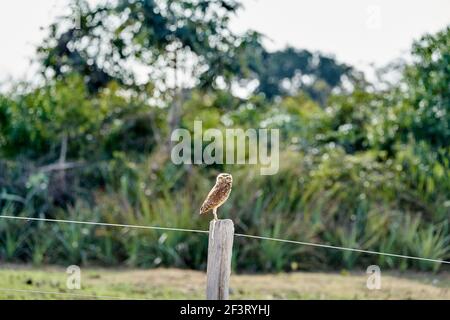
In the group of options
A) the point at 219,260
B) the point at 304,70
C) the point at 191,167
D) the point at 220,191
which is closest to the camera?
the point at 219,260

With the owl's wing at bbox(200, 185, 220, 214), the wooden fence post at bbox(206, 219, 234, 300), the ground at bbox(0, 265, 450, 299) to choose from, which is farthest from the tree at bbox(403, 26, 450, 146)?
the wooden fence post at bbox(206, 219, 234, 300)

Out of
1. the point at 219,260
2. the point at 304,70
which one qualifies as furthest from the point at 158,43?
the point at 304,70

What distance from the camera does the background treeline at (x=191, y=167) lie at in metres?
11.3

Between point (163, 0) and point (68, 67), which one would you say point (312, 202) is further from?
point (68, 67)

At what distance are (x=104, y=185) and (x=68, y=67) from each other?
7.41 ft

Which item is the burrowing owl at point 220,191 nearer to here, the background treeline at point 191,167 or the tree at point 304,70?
the background treeline at point 191,167

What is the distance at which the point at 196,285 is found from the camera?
9672mm

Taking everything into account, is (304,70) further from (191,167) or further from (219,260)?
(219,260)

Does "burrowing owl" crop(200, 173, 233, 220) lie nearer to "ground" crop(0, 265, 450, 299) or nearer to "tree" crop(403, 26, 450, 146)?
"ground" crop(0, 265, 450, 299)

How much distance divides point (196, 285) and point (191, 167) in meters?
2.94

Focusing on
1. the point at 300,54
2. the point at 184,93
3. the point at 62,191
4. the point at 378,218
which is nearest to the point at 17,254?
the point at 62,191

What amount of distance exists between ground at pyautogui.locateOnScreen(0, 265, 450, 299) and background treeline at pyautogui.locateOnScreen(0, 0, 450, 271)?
18.1 inches

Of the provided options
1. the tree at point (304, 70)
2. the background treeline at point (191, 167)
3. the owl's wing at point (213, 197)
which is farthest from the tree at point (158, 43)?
the tree at point (304, 70)

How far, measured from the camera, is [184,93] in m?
13.3
